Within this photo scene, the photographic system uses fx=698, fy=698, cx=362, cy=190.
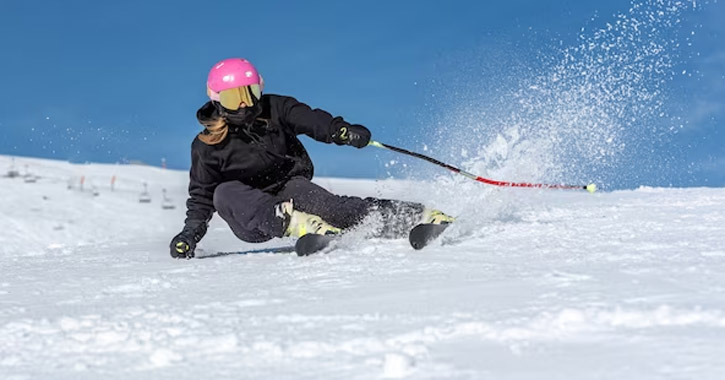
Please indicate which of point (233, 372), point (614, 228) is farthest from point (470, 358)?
point (614, 228)

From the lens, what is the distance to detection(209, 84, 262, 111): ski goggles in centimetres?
400

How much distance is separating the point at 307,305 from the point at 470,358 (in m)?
0.83

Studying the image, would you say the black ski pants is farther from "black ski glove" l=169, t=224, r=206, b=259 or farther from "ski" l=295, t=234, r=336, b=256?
"ski" l=295, t=234, r=336, b=256

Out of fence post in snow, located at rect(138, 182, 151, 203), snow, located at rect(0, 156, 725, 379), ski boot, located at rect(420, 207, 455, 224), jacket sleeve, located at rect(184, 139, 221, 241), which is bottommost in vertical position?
snow, located at rect(0, 156, 725, 379)

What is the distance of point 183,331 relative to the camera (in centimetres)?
190

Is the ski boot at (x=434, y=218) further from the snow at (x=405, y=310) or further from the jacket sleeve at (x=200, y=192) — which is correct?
the jacket sleeve at (x=200, y=192)

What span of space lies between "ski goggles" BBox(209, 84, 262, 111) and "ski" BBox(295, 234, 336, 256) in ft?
3.05

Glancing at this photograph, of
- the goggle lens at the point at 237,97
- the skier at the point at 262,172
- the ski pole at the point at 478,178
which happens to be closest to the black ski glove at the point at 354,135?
the skier at the point at 262,172

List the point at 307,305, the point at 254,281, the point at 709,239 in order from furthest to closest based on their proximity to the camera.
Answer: the point at 709,239, the point at 254,281, the point at 307,305

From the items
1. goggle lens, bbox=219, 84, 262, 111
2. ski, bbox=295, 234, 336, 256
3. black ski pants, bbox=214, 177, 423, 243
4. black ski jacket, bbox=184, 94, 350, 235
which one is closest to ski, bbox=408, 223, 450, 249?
black ski pants, bbox=214, 177, 423, 243

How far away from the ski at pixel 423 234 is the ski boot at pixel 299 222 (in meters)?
0.59

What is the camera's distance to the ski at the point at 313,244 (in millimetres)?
3584

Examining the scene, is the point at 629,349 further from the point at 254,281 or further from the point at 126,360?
the point at 254,281

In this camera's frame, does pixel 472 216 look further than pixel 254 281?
Yes
